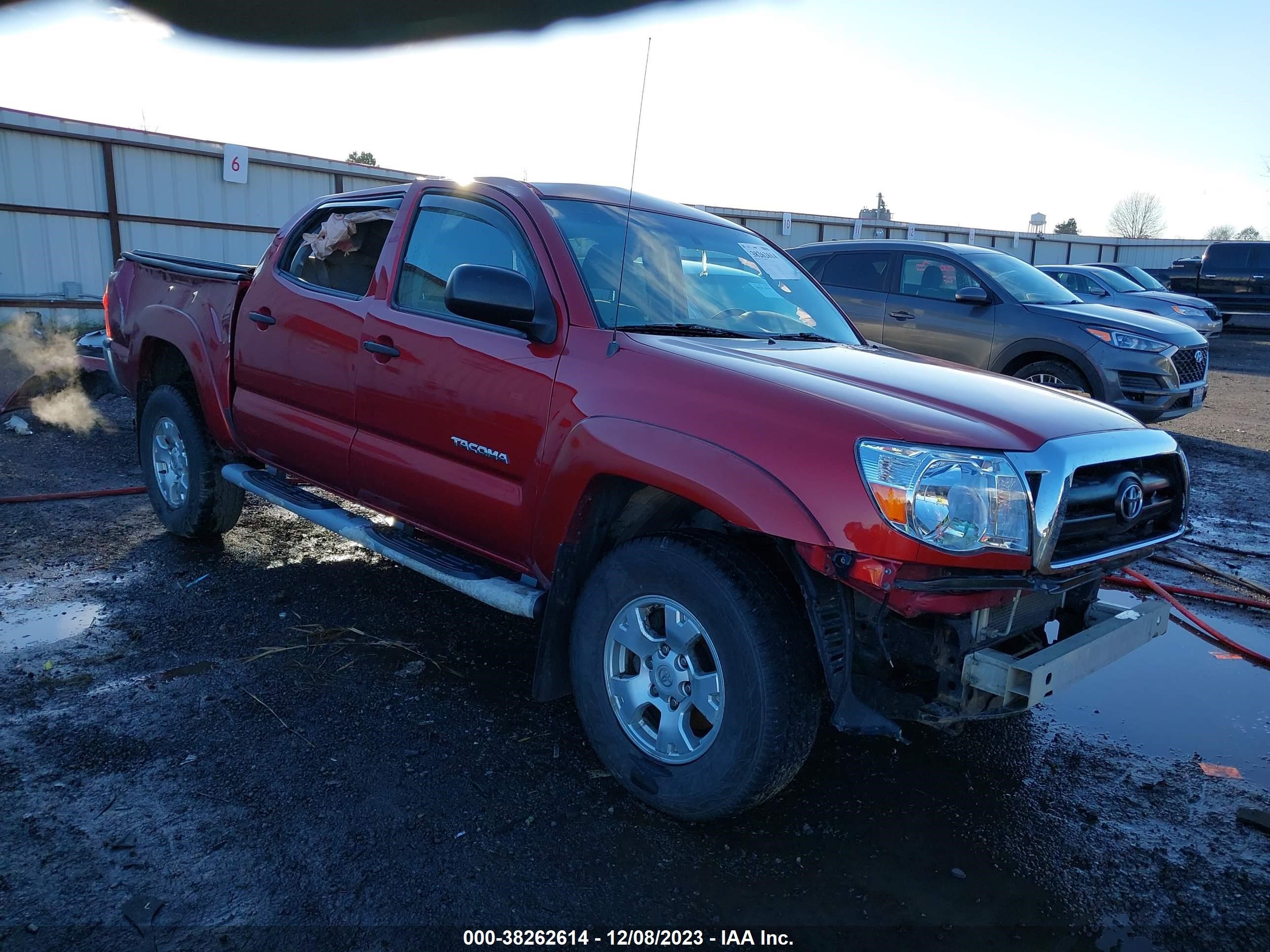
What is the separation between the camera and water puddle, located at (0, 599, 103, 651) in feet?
13.0

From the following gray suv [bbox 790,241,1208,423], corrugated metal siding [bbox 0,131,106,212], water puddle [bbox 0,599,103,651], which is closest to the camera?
water puddle [bbox 0,599,103,651]

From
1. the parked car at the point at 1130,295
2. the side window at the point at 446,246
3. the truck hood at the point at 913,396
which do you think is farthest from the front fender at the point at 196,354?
the parked car at the point at 1130,295

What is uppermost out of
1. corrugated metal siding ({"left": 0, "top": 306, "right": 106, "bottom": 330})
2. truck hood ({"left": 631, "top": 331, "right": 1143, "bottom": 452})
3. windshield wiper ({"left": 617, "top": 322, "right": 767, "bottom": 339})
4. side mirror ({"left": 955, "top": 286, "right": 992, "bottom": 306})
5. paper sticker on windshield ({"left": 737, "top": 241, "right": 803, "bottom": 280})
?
paper sticker on windshield ({"left": 737, "top": 241, "right": 803, "bottom": 280})

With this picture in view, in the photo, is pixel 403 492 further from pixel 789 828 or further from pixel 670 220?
pixel 789 828

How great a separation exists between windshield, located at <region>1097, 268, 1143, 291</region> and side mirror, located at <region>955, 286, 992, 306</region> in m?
7.70

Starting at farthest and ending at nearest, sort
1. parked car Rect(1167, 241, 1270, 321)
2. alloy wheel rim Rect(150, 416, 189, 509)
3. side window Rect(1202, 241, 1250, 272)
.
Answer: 1. side window Rect(1202, 241, 1250, 272)
2. parked car Rect(1167, 241, 1270, 321)
3. alloy wheel rim Rect(150, 416, 189, 509)

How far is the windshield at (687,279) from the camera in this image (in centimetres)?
340

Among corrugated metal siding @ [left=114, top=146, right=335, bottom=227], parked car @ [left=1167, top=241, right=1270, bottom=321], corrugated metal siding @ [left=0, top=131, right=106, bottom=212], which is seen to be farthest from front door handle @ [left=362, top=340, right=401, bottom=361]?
parked car @ [left=1167, top=241, right=1270, bottom=321]

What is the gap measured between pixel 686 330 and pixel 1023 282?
6926 millimetres

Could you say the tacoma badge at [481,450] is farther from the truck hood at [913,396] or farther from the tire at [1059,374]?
the tire at [1059,374]

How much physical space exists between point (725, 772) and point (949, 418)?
1.18 m

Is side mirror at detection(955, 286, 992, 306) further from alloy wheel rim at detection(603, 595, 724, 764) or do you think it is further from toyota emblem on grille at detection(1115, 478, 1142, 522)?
alloy wheel rim at detection(603, 595, 724, 764)

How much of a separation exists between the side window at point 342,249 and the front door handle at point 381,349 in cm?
44

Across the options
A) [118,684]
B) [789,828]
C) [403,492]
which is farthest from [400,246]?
[789,828]
